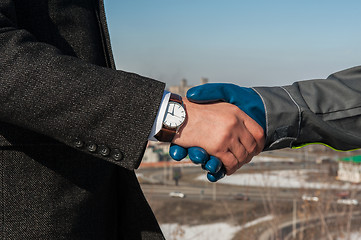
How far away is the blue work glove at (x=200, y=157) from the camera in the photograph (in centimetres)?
91

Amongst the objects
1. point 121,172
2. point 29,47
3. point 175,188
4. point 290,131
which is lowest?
point 175,188

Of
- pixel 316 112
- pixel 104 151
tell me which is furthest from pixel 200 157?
pixel 316 112

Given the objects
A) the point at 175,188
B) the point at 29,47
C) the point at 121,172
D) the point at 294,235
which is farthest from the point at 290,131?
the point at 175,188

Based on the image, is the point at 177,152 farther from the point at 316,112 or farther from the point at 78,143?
the point at 316,112

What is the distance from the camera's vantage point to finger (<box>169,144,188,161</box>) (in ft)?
3.09

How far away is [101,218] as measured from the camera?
1.24 m

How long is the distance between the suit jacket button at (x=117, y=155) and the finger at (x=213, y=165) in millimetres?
198

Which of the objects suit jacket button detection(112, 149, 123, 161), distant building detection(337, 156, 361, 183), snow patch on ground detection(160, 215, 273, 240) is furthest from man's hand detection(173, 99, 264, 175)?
distant building detection(337, 156, 361, 183)

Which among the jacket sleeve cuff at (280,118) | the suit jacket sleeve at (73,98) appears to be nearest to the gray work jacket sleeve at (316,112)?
the jacket sleeve cuff at (280,118)

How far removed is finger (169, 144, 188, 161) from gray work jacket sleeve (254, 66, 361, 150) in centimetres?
24

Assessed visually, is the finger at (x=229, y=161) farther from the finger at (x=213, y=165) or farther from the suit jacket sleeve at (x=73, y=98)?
the suit jacket sleeve at (x=73, y=98)

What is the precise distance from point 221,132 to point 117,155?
0.79 ft

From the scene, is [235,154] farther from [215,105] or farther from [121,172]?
[121,172]

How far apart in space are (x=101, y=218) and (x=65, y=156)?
0.91 feet
